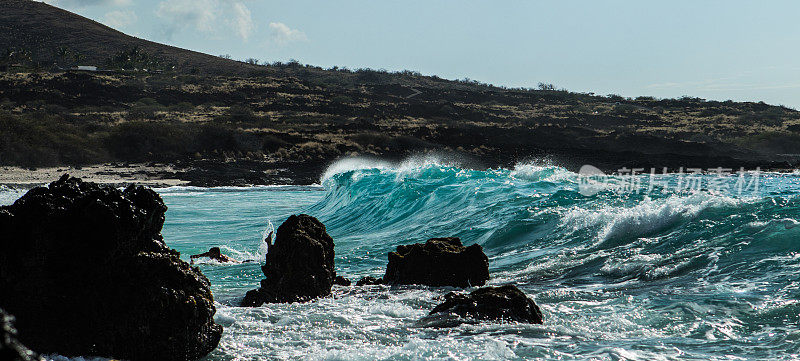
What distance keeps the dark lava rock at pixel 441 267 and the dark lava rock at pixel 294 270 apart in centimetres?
124

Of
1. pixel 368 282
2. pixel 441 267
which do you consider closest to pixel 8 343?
pixel 441 267

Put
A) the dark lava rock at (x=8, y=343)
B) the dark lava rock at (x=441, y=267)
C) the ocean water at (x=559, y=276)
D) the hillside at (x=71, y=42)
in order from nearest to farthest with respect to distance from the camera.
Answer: the dark lava rock at (x=8, y=343)
the ocean water at (x=559, y=276)
the dark lava rock at (x=441, y=267)
the hillside at (x=71, y=42)

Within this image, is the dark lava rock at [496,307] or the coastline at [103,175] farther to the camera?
the coastline at [103,175]

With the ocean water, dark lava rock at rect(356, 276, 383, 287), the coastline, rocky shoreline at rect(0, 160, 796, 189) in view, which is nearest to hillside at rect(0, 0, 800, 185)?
rocky shoreline at rect(0, 160, 796, 189)

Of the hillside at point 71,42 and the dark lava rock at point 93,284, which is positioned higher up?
the hillside at point 71,42

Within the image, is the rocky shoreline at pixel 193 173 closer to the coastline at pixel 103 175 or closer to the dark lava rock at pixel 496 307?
the coastline at pixel 103 175

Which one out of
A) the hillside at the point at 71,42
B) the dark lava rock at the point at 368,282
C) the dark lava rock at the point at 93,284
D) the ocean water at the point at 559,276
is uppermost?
the hillside at the point at 71,42

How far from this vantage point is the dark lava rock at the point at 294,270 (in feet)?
27.6

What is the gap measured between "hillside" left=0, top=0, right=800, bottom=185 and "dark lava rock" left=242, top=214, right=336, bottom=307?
25.9 m

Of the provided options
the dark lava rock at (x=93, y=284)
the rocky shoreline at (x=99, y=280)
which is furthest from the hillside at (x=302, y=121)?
the dark lava rock at (x=93, y=284)

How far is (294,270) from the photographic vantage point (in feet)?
28.1

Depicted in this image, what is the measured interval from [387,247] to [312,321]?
8006 mm

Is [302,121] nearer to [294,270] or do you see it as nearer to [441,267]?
[441,267]

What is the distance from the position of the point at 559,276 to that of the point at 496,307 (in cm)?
356
